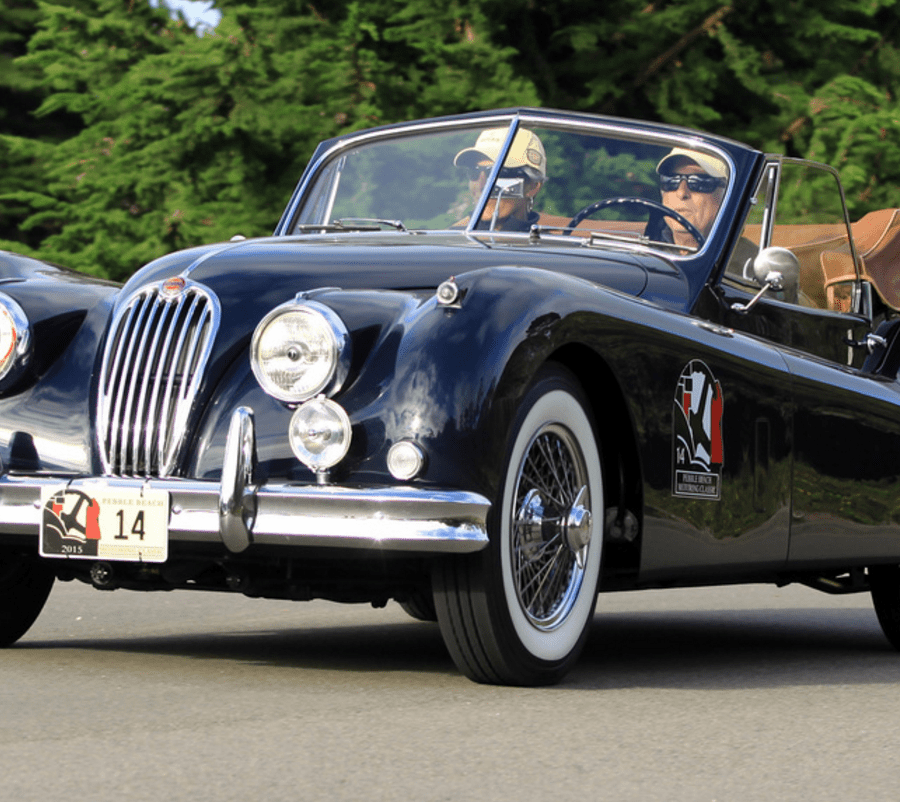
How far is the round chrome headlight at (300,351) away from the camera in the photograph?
4582 millimetres

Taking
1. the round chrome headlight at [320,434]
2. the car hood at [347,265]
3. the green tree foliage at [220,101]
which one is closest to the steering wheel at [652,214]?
the car hood at [347,265]

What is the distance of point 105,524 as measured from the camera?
183 inches

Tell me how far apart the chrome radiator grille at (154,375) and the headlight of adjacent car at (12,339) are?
302 millimetres

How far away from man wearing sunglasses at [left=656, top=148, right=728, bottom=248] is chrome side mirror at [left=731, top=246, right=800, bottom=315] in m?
0.24

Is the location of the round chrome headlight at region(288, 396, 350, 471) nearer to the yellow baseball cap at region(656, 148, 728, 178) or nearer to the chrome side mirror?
the chrome side mirror

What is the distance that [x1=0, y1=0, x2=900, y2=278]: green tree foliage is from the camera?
17.3 m

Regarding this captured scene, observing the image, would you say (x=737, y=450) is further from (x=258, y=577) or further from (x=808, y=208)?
(x=808, y=208)

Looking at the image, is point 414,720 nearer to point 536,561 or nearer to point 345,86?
point 536,561

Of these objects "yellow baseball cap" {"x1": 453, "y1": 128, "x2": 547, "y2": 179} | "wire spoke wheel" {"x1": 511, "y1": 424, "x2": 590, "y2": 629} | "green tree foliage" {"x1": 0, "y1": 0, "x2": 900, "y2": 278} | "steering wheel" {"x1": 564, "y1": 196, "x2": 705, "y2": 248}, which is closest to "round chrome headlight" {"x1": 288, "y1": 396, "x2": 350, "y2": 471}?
"wire spoke wheel" {"x1": 511, "y1": 424, "x2": 590, "y2": 629}

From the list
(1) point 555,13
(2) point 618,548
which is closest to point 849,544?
(2) point 618,548

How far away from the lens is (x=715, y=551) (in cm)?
546

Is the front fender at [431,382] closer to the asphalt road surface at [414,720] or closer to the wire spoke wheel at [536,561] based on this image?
the wire spoke wheel at [536,561]

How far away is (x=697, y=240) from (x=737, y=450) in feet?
3.55

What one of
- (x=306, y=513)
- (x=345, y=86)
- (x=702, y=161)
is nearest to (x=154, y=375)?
A: (x=306, y=513)
